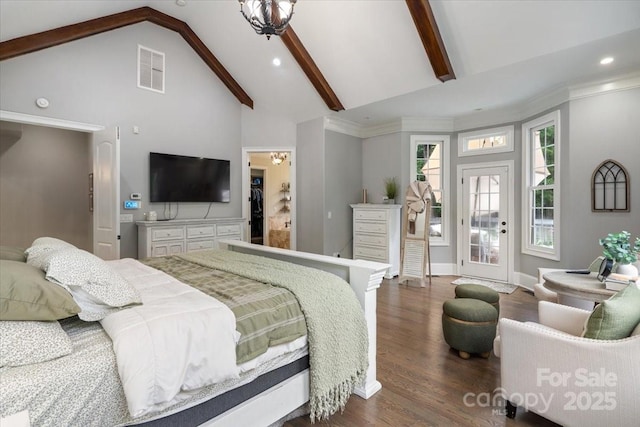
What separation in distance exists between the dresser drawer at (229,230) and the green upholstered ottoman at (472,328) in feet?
11.8

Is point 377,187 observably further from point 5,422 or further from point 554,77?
point 5,422

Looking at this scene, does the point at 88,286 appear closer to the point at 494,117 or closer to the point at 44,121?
the point at 44,121

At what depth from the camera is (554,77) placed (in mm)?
3699

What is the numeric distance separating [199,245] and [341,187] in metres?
2.56

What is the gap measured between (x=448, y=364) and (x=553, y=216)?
3014 mm

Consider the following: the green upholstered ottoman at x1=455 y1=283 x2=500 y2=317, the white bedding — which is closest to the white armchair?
the green upholstered ottoman at x1=455 y1=283 x2=500 y2=317

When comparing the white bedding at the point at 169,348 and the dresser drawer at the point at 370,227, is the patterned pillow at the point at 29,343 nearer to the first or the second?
the white bedding at the point at 169,348

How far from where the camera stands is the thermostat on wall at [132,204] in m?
4.39

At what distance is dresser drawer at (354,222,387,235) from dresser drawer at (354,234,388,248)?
80 millimetres

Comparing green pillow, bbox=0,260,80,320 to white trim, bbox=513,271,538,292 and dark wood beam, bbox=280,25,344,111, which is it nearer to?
dark wood beam, bbox=280,25,344,111

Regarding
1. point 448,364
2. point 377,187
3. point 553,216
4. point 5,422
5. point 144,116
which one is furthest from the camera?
point 377,187

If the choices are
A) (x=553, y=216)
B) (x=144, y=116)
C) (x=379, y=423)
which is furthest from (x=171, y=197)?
(x=553, y=216)

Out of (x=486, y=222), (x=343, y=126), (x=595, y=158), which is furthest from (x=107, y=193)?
(x=595, y=158)

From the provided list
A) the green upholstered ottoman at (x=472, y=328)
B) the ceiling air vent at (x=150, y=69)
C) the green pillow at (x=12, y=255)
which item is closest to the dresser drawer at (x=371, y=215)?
the green upholstered ottoman at (x=472, y=328)
